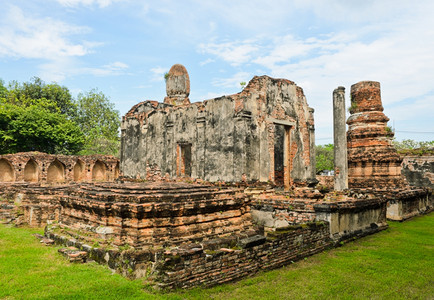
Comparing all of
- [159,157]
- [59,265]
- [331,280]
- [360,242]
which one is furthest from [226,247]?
[159,157]

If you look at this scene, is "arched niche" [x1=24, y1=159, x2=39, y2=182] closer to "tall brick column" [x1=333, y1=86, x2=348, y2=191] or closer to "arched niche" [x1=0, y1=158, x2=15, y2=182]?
"arched niche" [x1=0, y1=158, x2=15, y2=182]

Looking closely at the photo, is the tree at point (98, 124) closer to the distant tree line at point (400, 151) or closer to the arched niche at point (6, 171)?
the arched niche at point (6, 171)

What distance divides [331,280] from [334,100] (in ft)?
29.0

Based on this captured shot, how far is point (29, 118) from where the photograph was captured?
77.8 feet

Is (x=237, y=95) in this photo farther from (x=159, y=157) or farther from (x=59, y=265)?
(x=59, y=265)

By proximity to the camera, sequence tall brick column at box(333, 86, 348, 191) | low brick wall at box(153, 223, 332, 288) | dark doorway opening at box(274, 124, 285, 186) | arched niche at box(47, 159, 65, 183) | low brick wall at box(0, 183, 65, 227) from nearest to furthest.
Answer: low brick wall at box(153, 223, 332, 288) < low brick wall at box(0, 183, 65, 227) < tall brick column at box(333, 86, 348, 191) < dark doorway opening at box(274, 124, 285, 186) < arched niche at box(47, 159, 65, 183)

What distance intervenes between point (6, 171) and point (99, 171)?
19.2 feet

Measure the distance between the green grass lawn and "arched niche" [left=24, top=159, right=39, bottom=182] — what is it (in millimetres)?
15963

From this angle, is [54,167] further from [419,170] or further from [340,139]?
[419,170]

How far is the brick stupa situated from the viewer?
39.5ft

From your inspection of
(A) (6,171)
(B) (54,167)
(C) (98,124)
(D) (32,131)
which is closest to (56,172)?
(B) (54,167)

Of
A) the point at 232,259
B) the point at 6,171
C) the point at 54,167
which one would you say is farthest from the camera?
the point at 54,167

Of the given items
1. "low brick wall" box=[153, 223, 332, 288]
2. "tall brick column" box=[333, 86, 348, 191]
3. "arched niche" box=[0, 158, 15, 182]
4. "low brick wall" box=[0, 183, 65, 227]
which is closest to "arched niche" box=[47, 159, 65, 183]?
"arched niche" box=[0, 158, 15, 182]

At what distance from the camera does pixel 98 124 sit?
32906mm
